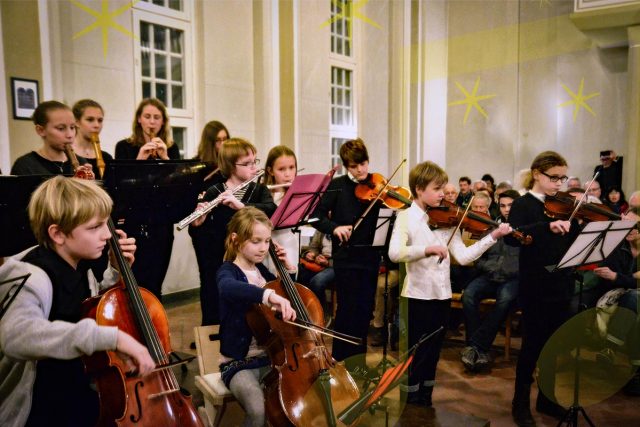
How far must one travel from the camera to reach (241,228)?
2.15 m

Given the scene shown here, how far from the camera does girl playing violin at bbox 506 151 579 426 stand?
262 cm

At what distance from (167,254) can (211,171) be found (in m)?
0.53

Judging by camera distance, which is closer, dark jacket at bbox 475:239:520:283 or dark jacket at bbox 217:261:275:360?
dark jacket at bbox 217:261:275:360

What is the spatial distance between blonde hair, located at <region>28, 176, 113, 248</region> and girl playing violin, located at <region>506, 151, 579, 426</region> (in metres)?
1.98

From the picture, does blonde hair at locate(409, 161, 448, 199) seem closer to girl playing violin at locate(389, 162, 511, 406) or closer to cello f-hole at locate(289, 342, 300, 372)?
girl playing violin at locate(389, 162, 511, 406)

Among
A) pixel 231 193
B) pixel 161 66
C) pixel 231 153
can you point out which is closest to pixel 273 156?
pixel 231 153

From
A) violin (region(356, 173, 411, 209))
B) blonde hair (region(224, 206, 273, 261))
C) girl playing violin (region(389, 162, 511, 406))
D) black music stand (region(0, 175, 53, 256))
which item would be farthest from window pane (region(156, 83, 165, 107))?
black music stand (region(0, 175, 53, 256))

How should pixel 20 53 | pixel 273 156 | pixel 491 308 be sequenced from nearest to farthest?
pixel 273 156, pixel 20 53, pixel 491 308

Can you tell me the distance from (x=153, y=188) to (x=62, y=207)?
105 centimetres

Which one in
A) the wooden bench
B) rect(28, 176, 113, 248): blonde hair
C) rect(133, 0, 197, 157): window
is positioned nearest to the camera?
rect(28, 176, 113, 248): blonde hair

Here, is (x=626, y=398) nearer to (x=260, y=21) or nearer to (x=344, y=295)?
(x=344, y=295)

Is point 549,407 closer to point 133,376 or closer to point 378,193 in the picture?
point 378,193

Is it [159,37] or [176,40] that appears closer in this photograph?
[159,37]

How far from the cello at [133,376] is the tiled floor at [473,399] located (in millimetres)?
951
